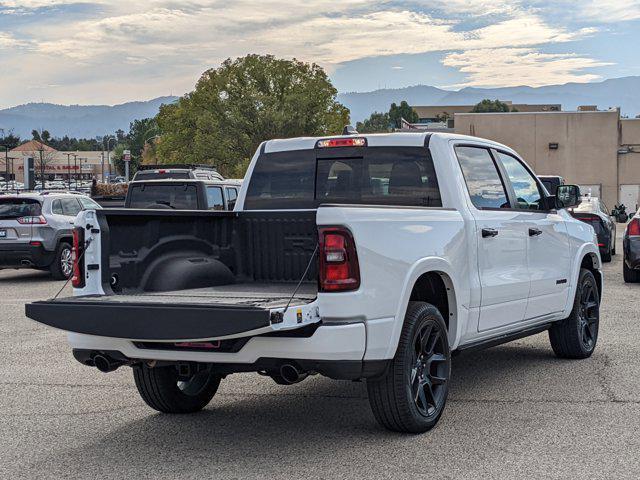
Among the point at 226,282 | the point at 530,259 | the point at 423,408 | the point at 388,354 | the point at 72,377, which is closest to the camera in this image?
the point at 388,354

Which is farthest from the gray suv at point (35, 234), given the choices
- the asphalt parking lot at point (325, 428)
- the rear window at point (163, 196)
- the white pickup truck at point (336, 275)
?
the white pickup truck at point (336, 275)

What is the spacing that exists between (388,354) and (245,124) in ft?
224

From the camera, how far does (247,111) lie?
242 ft

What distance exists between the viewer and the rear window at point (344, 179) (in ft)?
24.4

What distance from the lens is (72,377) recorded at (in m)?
9.00

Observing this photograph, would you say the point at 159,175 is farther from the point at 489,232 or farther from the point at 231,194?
the point at 489,232

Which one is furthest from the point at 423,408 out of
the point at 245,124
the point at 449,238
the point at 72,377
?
the point at 245,124

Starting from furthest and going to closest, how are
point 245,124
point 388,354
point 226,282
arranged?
point 245,124 < point 226,282 < point 388,354

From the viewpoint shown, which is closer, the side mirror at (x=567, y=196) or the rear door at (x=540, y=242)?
the rear door at (x=540, y=242)

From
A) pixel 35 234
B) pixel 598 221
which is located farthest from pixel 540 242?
pixel 598 221

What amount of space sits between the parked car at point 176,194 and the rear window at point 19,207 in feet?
6.06

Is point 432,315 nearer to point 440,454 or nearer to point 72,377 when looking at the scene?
point 440,454

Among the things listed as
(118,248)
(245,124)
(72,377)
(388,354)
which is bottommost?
(72,377)

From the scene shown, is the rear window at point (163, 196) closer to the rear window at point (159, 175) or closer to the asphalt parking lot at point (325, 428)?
the rear window at point (159, 175)
